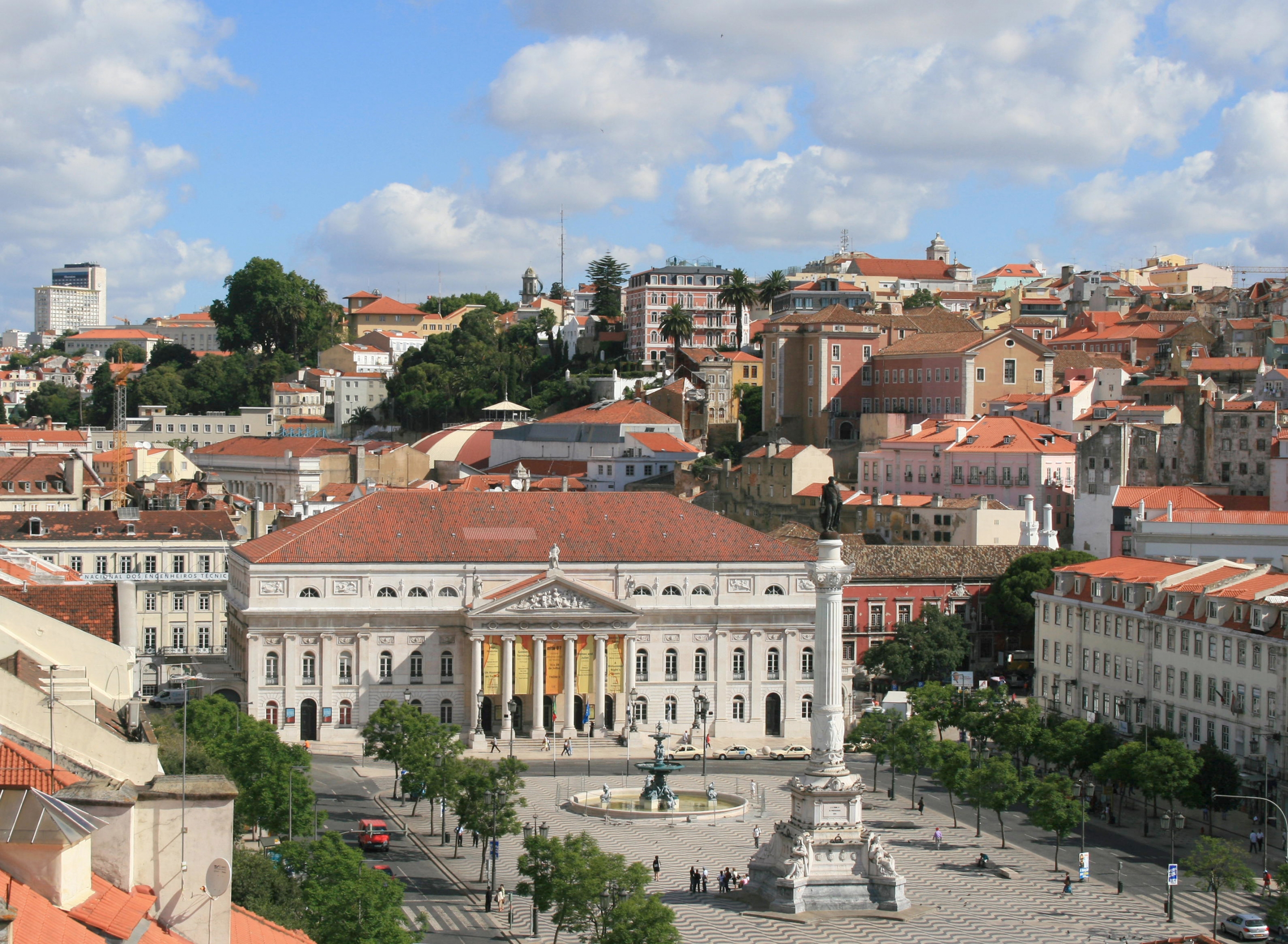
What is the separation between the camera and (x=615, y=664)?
94.2 m

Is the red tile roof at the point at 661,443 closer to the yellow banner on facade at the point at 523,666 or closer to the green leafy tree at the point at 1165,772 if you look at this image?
the yellow banner on facade at the point at 523,666

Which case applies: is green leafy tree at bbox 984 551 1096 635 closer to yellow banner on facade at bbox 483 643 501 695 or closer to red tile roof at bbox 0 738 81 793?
yellow banner on facade at bbox 483 643 501 695

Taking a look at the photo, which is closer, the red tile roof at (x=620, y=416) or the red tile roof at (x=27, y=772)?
the red tile roof at (x=27, y=772)

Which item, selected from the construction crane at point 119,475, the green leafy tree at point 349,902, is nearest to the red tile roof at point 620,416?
the construction crane at point 119,475

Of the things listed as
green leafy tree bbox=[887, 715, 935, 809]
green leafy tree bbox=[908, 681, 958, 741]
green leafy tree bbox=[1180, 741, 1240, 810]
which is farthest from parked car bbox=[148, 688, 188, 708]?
green leafy tree bbox=[1180, 741, 1240, 810]

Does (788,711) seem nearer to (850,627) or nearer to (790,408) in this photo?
(850,627)

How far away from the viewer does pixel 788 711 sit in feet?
317

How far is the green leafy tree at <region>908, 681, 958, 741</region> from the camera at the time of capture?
8088 centimetres

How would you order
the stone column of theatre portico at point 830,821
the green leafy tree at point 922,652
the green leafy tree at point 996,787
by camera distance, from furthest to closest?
1. the green leafy tree at point 922,652
2. the green leafy tree at point 996,787
3. the stone column of theatre portico at point 830,821

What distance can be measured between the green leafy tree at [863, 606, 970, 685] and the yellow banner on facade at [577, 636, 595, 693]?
17533 mm

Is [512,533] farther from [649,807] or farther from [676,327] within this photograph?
[676,327]

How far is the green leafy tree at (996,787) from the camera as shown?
6769 cm

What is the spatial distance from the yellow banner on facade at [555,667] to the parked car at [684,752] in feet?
20.8

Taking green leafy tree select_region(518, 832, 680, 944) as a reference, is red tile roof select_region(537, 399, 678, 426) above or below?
above
